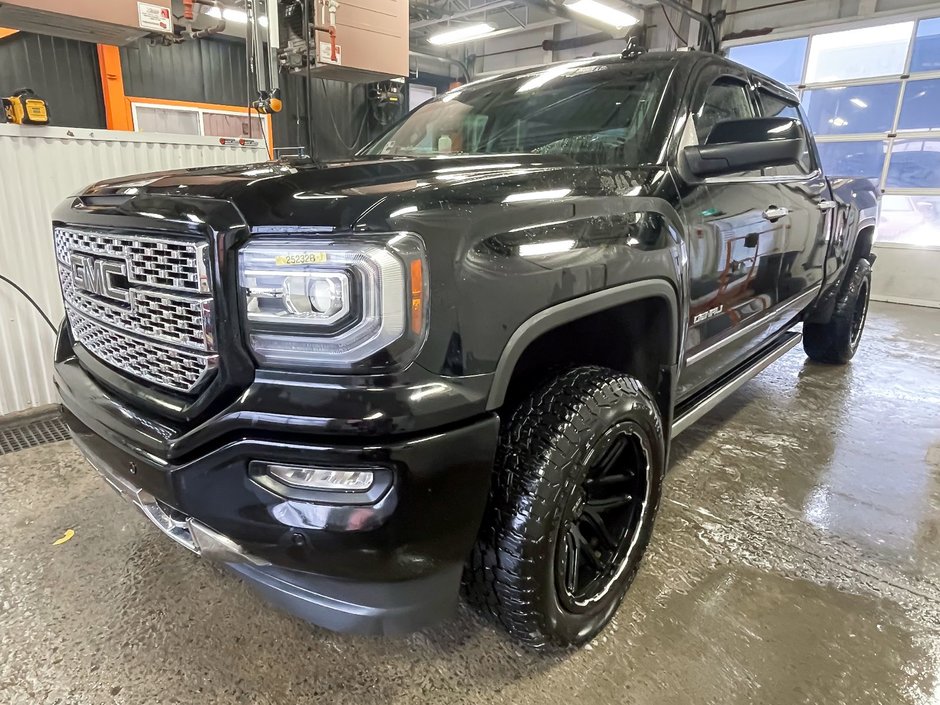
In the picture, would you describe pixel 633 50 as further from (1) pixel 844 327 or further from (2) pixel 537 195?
(1) pixel 844 327

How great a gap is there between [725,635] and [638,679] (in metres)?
0.33

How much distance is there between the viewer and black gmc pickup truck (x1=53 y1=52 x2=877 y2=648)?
1063mm

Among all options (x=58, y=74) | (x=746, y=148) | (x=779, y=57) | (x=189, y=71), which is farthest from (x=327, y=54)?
(x=779, y=57)

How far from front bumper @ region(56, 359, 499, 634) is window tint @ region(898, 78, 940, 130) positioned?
29.3ft

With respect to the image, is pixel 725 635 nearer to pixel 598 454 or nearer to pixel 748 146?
pixel 598 454

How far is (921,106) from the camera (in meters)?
7.53

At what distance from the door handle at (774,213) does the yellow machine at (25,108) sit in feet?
10.8

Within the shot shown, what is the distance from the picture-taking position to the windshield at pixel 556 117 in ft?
6.47

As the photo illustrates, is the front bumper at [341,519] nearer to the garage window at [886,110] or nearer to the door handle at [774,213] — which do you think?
the door handle at [774,213]

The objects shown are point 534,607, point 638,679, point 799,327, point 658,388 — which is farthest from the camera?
point 799,327

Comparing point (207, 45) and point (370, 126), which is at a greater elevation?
point (207, 45)

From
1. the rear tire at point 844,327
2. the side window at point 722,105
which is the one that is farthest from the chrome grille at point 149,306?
the rear tire at point 844,327

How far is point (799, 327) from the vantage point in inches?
199

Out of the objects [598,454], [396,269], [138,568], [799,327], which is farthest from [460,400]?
[799,327]
